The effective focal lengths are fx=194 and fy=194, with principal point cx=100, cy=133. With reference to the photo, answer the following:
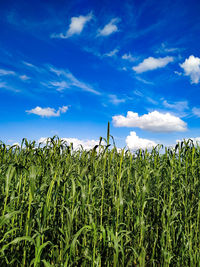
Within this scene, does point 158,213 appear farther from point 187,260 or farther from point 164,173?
point 164,173

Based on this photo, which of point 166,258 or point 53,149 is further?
point 53,149

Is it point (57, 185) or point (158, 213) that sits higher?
point (57, 185)

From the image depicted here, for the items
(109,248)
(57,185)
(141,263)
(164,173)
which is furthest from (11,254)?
(164,173)

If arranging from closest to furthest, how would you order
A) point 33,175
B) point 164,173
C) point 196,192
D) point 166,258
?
point 33,175 → point 166,258 → point 196,192 → point 164,173

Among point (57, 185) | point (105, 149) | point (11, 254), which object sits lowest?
point (11, 254)

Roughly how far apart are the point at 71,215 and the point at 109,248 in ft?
2.53

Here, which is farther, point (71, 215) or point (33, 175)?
point (71, 215)

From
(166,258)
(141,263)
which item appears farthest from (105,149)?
(166,258)

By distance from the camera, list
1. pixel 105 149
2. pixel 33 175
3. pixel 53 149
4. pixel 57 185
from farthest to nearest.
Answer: pixel 53 149
pixel 57 185
pixel 105 149
pixel 33 175

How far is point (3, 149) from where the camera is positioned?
4062mm

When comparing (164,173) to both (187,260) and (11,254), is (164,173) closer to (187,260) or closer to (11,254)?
(187,260)

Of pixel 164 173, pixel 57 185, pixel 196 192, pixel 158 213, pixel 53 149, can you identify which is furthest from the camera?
pixel 164 173

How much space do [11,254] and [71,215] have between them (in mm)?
888

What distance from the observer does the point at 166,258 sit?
101 inches
